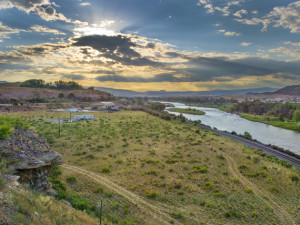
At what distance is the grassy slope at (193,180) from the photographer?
989 centimetres

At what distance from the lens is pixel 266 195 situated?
12328 mm

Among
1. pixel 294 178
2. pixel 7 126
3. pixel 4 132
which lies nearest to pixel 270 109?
pixel 294 178

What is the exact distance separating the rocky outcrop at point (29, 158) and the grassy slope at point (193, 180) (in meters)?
2.34

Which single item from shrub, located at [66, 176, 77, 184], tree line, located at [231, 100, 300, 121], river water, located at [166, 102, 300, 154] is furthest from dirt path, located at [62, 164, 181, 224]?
tree line, located at [231, 100, 300, 121]

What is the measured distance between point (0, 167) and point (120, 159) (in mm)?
10439

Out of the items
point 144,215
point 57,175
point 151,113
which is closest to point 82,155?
point 57,175

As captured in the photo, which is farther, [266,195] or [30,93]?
[30,93]

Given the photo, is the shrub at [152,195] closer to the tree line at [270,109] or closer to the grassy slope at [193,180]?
the grassy slope at [193,180]

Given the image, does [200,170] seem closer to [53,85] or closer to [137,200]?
[137,200]

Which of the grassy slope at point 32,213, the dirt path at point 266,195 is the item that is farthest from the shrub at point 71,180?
the dirt path at point 266,195

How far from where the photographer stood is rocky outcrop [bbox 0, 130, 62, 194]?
8.22m

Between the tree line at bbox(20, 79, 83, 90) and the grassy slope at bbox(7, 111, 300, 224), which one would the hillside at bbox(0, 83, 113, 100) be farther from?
the grassy slope at bbox(7, 111, 300, 224)

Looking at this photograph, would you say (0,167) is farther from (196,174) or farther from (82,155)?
(196,174)

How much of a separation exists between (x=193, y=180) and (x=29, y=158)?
35.7 ft
